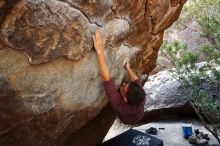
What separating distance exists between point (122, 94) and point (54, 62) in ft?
4.58

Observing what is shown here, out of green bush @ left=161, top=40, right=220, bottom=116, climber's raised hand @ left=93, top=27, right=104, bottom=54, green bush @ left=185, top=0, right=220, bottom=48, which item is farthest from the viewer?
green bush @ left=185, top=0, right=220, bottom=48

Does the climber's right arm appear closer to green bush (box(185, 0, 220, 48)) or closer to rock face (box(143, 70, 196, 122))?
green bush (box(185, 0, 220, 48))

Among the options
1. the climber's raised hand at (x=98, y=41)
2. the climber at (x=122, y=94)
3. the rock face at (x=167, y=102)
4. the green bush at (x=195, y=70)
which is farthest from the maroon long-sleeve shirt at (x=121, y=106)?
the rock face at (x=167, y=102)

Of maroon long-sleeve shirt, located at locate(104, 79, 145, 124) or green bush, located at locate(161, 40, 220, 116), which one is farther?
green bush, located at locate(161, 40, 220, 116)

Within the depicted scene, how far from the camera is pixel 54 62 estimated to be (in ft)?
13.9

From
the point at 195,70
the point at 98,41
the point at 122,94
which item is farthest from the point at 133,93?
the point at 195,70

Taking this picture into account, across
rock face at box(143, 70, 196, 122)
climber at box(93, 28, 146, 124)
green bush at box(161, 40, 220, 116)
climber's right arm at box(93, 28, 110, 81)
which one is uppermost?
climber's right arm at box(93, 28, 110, 81)

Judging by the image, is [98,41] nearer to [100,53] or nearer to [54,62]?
[100,53]

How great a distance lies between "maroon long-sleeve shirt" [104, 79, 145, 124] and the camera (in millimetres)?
4906

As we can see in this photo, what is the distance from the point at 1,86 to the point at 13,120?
1.95 feet

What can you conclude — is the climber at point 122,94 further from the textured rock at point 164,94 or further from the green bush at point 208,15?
the textured rock at point 164,94

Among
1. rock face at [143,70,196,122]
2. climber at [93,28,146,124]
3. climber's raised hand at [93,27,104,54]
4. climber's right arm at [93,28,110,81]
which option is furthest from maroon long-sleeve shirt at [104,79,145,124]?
rock face at [143,70,196,122]

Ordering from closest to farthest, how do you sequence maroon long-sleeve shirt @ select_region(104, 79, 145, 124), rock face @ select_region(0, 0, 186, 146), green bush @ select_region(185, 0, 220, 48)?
rock face @ select_region(0, 0, 186, 146), maroon long-sleeve shirt @ select_region(104, 79, 145, 124), green bush @ select_region(185, 0, 220, 48)

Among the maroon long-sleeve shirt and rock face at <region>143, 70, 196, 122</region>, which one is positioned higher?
the maroon long-sleeve shirt
